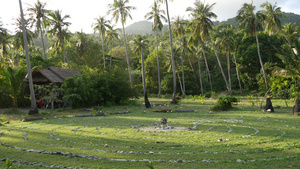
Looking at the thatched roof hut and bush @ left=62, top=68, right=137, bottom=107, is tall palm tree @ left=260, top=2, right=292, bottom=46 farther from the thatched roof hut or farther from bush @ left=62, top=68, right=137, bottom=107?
the thatched roof hut

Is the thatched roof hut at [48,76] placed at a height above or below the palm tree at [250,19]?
below

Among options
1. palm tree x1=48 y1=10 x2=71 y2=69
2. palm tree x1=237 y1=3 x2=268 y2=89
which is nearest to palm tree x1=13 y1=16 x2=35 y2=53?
palm tree x1=48 y1=10 x2=71 y2=69

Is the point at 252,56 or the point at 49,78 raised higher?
the point at 252,56

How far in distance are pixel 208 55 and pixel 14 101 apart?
136 feet

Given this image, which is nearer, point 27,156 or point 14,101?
point 27,156

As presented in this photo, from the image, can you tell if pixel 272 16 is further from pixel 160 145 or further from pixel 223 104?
pixel 160 145

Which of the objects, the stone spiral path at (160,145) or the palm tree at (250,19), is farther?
the palm tree at (250,19)

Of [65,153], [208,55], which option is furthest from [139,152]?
[208,55]

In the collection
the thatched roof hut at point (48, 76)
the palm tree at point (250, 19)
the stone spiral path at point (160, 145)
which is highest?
the palm tree at point (250, 19)

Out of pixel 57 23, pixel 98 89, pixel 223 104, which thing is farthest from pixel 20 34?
pixel 223 104

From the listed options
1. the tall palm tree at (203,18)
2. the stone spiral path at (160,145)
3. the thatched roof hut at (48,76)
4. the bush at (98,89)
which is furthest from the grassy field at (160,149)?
the tall palm tree at (203,18)

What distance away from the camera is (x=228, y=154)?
722cm

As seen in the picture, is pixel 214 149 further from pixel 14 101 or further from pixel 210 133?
pixel 14 101

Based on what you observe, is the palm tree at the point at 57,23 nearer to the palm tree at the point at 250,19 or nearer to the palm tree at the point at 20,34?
the palm tree at the point at 20,34
